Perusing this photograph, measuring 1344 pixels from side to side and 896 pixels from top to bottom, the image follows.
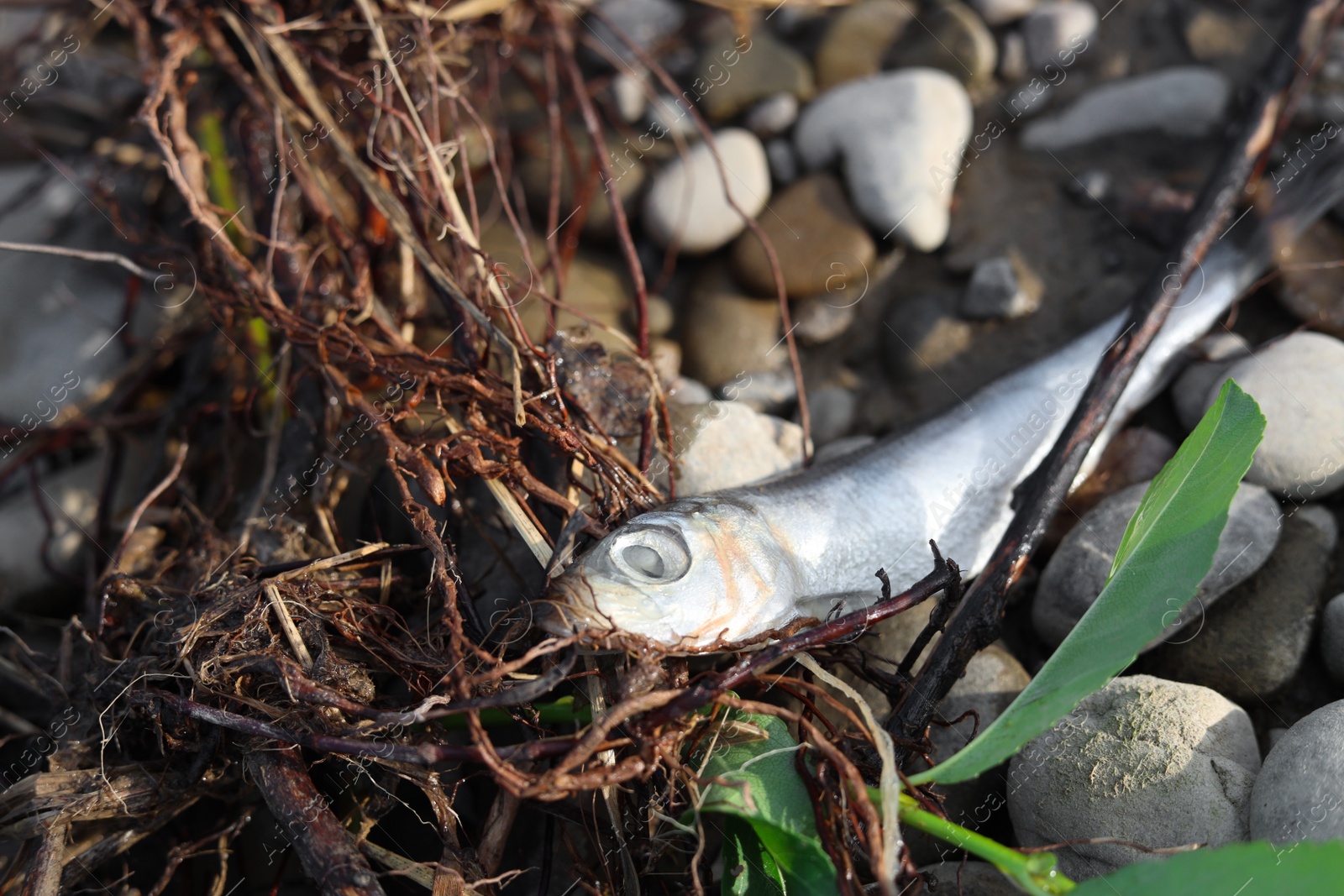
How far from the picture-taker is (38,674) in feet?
7.47

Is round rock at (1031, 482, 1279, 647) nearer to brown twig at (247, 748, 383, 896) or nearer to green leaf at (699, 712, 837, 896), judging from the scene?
green leaf at (699, 712, 837, 896)

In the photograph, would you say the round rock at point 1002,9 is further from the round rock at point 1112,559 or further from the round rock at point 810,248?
the round rock at point 1112,559

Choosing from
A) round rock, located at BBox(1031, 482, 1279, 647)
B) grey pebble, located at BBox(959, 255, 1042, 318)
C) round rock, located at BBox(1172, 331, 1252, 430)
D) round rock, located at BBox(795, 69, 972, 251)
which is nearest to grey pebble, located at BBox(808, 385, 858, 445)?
grey pebble, located at BBox(959, 255, 1042, 318)

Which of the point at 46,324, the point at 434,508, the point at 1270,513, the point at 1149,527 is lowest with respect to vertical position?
the point at 1270,513

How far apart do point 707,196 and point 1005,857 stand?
2.63 m

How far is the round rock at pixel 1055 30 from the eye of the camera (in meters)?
3.74

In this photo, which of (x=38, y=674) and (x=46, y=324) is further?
(x=46, y=324)

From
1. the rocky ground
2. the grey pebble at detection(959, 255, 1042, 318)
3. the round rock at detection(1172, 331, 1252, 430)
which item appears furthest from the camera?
the grey pebble at detection(959, 255, 1042, 318)

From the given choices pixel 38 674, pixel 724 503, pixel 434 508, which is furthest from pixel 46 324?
pixel 724 503

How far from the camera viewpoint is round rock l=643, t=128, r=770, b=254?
138 inches

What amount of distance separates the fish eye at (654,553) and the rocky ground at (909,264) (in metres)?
0.65

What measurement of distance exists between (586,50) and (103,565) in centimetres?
288

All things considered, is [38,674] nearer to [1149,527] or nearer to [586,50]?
[1149,527]

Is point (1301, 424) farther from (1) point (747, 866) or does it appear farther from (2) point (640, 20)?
(2) point (640, 20)
